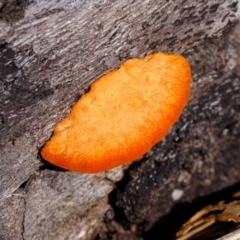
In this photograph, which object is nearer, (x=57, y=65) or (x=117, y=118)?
(x=57, y=65)

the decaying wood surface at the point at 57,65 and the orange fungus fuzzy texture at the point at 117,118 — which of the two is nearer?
the decaying wood surface at the point at 57,65

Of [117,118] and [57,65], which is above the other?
[57,65]

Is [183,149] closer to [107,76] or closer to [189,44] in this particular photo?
[189,44]

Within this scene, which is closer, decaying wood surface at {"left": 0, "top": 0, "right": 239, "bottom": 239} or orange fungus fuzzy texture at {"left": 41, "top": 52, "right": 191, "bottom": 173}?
decaying wood surface at {"left": 0, "top": 0, "right": 239, "bottom": 239}

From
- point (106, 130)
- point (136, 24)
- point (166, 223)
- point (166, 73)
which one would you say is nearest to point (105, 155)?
point (106, 130)
